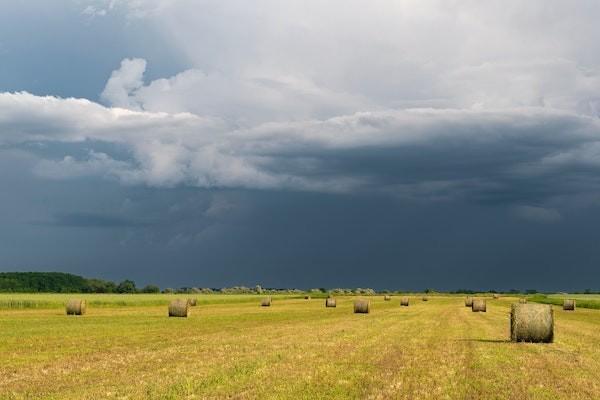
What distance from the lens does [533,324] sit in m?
27.9

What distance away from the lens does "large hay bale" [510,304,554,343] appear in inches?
1094

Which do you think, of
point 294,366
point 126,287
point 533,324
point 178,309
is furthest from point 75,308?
point 126,287

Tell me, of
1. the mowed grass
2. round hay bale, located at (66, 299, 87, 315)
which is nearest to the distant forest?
round hay bale, located at (66, 299, 87, 315)

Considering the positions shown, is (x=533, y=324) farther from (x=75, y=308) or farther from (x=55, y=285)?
(x=55, y=285)

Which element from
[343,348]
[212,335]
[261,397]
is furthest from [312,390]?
[212,335]

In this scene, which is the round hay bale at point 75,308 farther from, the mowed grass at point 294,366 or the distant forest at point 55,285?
the distant forest at point 55,285

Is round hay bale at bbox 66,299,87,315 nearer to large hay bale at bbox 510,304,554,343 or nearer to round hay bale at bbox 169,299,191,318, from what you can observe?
round hay bale at bbox 169,299,191,318

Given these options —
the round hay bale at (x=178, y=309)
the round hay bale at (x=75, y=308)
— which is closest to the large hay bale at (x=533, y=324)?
the round hay bale at (x=178, y=309)

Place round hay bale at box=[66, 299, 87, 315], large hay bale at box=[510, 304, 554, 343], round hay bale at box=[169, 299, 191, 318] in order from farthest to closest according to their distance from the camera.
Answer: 1. round hay bale at box=[66, 299, 87, 315]
2. round hay bale at box=[169, 299, 191, 318]
3. large hay bale at box=[510, 304, 554, 343]

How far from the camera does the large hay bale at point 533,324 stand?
2780 centimetres

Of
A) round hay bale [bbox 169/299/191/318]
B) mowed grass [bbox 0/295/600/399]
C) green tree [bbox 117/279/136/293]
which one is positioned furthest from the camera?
green tree [bbox 117/279/136/293]

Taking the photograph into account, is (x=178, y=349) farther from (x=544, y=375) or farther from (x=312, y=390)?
(x=544, y=375)

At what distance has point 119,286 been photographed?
189 meters

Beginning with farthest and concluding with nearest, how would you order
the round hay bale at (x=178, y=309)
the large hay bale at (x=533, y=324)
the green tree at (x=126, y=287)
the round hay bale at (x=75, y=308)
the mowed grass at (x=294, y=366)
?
the green tree at (x=126, y=287) → the round hay bale at (x=75, y=308) → the round hay bale at (x=178, y=309) → the large hay bale at (x=533, y=324) → the mowed grass at (x=294, y=366)
